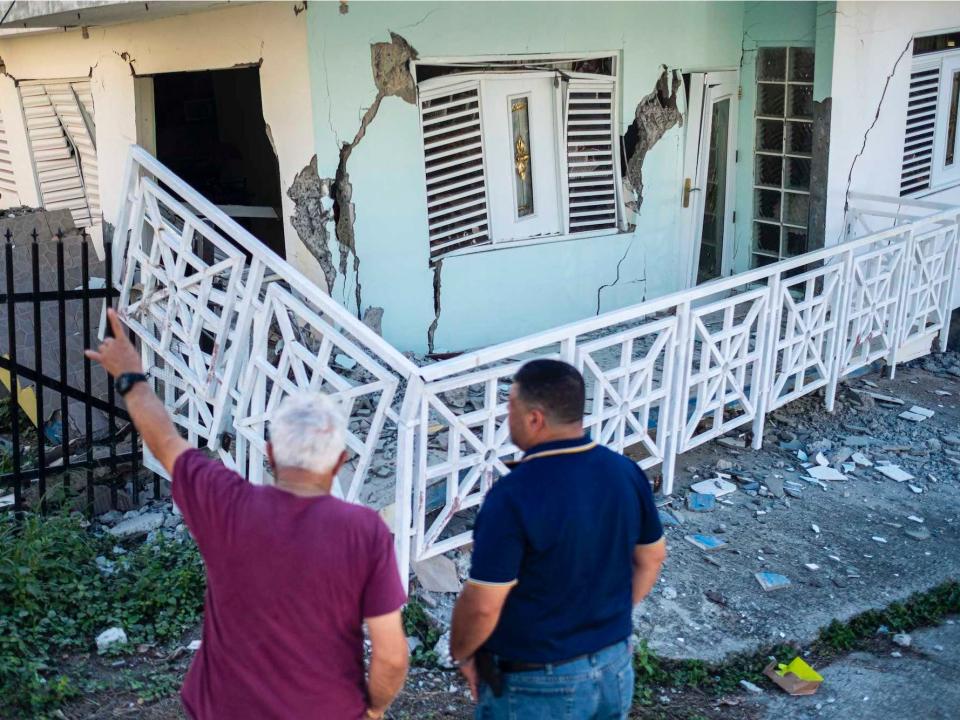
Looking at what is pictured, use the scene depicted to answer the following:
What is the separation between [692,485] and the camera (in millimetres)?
→ 6387

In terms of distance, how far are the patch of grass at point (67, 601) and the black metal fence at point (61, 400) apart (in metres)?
0.59

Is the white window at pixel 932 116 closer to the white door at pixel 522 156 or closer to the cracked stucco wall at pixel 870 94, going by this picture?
the cracked stucco wall at pixel 870 94

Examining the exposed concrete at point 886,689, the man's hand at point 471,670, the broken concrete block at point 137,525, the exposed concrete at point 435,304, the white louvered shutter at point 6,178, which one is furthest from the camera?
the white louvered shutter at point 6,178

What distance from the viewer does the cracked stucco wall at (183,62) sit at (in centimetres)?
645

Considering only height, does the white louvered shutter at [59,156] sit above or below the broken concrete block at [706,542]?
above

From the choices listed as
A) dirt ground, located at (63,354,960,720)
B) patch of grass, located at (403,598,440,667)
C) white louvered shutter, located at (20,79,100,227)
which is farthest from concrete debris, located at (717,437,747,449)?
white louvered shutter, located at (20,79,100,227)

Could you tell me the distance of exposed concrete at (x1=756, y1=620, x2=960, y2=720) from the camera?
4.54m

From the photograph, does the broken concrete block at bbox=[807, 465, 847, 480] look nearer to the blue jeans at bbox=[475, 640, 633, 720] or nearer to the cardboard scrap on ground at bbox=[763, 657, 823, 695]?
the cardboard scrap on ground at bbox=[763, 657, 823, 695]

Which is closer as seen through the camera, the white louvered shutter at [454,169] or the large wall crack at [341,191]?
the large wall crack at [341,191]

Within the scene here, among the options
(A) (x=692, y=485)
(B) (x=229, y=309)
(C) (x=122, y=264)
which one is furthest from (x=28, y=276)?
(A) (x=692, y=485)

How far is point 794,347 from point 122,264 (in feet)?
→ 14.3

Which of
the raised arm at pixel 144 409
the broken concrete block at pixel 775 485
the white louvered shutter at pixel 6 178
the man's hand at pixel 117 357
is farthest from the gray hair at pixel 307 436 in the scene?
the white louvered shutter at pixel 6 178

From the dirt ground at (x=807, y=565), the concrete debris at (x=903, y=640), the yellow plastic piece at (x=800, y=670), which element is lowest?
the concrete debris at (x=903, y=640)

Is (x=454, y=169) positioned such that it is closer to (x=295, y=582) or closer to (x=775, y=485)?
(x=775, y=485)
